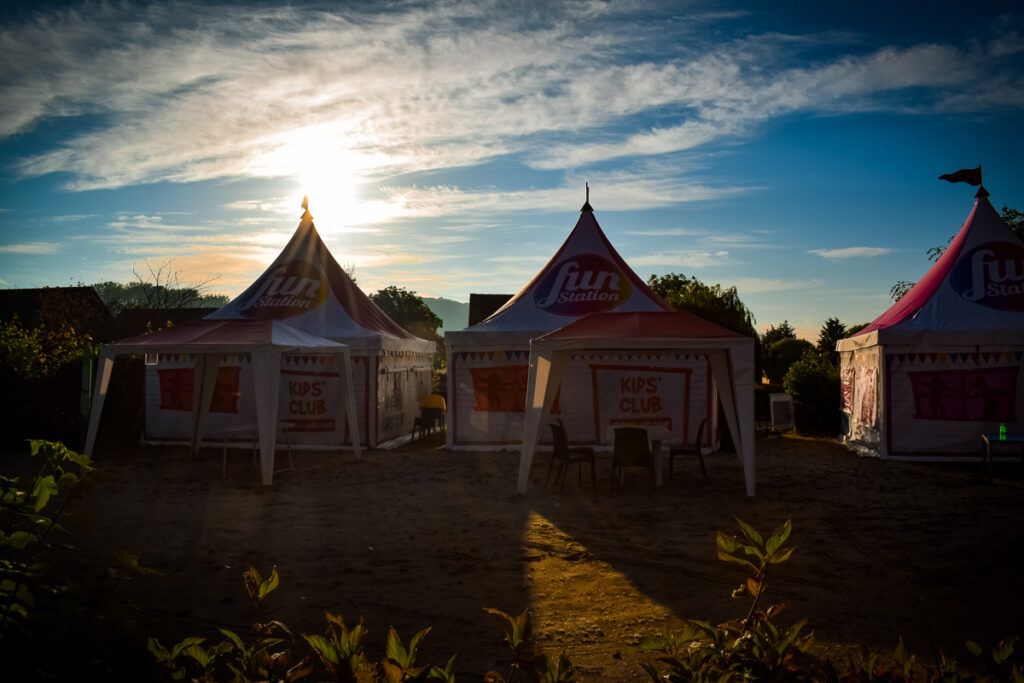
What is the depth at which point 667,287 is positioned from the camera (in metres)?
41.9

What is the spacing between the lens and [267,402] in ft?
31.1

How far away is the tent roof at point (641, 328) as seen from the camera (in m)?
8.45

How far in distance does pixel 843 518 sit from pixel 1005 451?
20.4ft

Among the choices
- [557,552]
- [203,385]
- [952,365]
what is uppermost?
[952,365]

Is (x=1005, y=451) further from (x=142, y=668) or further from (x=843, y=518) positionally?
(x=142, y=668)

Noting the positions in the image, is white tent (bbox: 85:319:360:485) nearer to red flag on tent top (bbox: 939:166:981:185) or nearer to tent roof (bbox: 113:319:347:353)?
tent roof (bbox: 113:319:347:353)

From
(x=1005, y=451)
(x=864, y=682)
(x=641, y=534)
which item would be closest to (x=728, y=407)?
(x=641, y=534)

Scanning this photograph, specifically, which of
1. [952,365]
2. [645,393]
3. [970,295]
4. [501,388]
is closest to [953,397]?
[952,365]

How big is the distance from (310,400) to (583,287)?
18.0 ft

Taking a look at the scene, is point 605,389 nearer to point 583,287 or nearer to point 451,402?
point 583,287

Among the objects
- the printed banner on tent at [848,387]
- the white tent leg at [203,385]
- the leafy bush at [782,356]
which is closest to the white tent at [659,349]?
the printed banner on tent at [848,387]

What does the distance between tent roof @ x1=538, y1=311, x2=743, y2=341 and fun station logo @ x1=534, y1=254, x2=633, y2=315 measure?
4.15m

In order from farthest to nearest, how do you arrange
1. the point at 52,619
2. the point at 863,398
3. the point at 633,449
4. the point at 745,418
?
the point at 863,398 → the point at 633,449 → the point at 745,418 → the point at 52,619

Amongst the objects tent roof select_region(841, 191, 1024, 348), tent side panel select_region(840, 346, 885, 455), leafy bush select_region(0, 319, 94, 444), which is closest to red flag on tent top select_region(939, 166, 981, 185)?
tent roof select_region(841, 191, 1024, 348)
